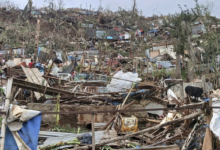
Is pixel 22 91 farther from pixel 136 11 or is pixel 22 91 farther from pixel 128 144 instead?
pixel 136 11

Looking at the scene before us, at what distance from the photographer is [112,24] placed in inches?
1180

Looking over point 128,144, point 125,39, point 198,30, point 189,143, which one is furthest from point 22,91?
point 198,30

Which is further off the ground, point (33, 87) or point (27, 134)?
point (33, 87)

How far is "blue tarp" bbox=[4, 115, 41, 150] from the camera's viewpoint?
3254 mm

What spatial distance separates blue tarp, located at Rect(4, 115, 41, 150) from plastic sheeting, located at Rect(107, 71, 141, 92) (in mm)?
4654

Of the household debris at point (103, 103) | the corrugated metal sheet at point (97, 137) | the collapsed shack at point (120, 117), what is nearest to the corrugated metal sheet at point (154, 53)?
the household debris at point (103, 103)

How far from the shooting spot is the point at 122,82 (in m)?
7.95

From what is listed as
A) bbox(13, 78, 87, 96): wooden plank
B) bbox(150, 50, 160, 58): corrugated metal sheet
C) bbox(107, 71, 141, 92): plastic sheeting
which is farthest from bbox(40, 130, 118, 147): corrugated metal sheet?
bbox(150, 50, 160, 58): corrugated metal sheet

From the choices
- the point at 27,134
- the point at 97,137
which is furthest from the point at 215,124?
the point at 27,134

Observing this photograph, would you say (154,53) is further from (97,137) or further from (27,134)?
(27,134)

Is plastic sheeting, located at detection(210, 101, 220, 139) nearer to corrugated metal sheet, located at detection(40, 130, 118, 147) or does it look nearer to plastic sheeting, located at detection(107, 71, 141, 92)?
corrugated metal sheet, located at detection(40, 130, 118, 147)

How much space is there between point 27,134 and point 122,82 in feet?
16.3

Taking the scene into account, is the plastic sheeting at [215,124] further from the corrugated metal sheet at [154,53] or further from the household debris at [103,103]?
the corrugated metal sheet at [154,53]

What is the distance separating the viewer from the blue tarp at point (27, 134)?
3254 millimetres
